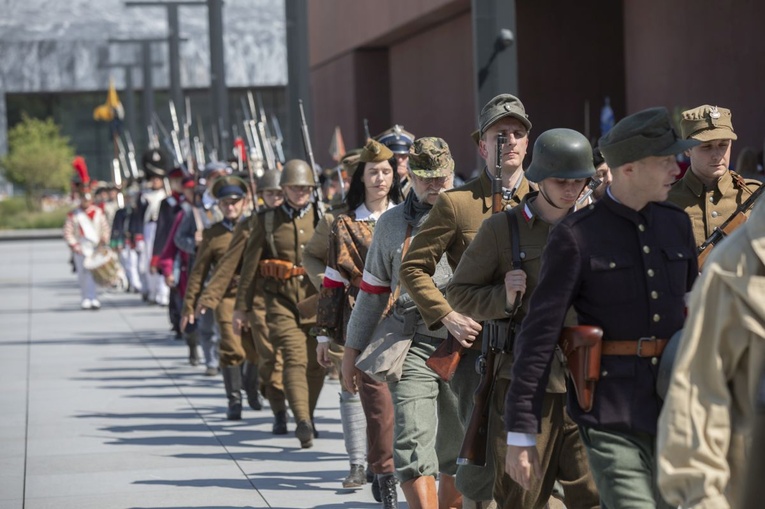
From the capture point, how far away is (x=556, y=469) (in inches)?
221

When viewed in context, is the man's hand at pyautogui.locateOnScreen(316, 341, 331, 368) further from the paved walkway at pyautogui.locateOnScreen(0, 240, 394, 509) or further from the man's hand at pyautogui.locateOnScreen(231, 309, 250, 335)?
the man's hand at pyautogui.locateOnScreen(231, 309, 250, 335)

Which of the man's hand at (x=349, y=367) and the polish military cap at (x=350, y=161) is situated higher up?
the polish military cap at (x=350, y=161)

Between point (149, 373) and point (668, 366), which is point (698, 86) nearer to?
point (149, 373)

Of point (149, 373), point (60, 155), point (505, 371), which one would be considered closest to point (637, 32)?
point (149, 373)

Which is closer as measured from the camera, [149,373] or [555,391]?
[555,391]

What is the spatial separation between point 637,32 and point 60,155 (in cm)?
5993

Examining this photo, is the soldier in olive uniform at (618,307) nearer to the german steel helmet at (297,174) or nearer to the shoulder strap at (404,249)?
the shoulder strap at (404,249)

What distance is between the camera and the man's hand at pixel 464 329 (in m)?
6.45

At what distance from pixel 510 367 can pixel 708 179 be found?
219cm

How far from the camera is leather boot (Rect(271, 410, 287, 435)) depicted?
1138 centimetres

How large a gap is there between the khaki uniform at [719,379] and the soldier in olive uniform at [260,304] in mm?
7651

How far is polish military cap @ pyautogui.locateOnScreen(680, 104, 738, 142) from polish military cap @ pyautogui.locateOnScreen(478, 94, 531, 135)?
1277 millimetres

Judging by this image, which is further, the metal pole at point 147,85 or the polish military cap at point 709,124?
the metal pole at point 147,85

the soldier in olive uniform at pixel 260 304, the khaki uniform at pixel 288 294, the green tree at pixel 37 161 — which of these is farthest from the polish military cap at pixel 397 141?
the green tree at pixel 37 161
